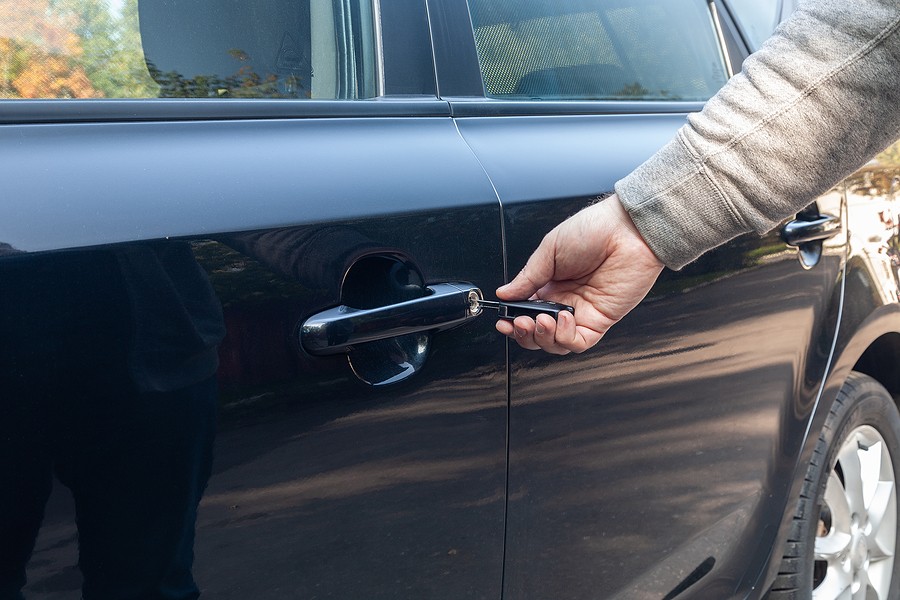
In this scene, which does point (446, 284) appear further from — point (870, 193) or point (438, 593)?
point (870, 193)

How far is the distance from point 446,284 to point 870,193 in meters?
1.36

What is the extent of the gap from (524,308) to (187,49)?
0.57 meters

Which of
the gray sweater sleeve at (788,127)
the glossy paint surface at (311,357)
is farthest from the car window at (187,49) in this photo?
the gray sweater sleeve at (788,127)

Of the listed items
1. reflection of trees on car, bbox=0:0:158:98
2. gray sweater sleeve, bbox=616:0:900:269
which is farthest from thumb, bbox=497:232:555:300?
reflection of trees on car, bbox=0:0:158:98

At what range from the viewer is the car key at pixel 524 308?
4.13 ft

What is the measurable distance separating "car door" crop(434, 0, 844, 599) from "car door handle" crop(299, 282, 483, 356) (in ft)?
0.43

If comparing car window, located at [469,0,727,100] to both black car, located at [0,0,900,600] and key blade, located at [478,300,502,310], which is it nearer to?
black car, located at [0,0,900,600]

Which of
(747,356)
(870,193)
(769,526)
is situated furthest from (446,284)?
(870,193)

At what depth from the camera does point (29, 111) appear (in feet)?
3.33

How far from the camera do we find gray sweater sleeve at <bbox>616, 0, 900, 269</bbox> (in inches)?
47.6

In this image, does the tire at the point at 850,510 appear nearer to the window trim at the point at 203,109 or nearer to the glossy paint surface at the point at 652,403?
the glossy paint surface at the point at 652,403

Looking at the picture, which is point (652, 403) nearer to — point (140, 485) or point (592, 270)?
point (592, 270)

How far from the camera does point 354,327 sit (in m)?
1.12

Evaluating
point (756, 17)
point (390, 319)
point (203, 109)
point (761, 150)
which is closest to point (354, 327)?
point (390, 319)
